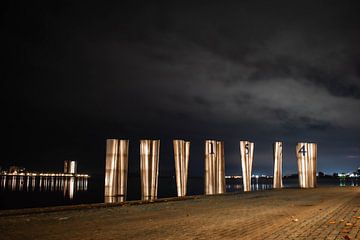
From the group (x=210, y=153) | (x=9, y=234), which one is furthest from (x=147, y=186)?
(x=9, y=234)

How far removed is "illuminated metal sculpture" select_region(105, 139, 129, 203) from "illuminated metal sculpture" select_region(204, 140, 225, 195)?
20.5 ft

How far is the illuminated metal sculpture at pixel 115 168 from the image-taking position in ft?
72.8

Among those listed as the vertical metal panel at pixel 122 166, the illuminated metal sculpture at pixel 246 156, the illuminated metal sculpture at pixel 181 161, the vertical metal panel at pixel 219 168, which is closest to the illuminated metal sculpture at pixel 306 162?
the illuminated metal sculpture at pixel 246 156

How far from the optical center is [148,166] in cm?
2305

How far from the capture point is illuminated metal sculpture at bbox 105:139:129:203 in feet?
72.8

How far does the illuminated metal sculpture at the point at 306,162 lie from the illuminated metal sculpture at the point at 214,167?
10001 millimetres

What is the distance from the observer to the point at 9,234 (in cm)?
953

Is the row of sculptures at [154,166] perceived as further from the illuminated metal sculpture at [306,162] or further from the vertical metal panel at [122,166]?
the illuminated metal sculpture at [306,162]

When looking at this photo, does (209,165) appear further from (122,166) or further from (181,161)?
(122,166)

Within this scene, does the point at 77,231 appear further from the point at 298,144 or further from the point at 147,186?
the point at 298,144

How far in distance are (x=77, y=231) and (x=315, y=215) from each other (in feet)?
28.3

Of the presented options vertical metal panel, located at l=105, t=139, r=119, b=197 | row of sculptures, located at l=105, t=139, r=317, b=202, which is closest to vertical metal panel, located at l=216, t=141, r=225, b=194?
row of sculptures, located at l=105, t=139, r=317, b=202

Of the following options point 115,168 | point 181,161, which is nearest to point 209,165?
point 181,161

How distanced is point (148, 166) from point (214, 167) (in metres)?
5.37
